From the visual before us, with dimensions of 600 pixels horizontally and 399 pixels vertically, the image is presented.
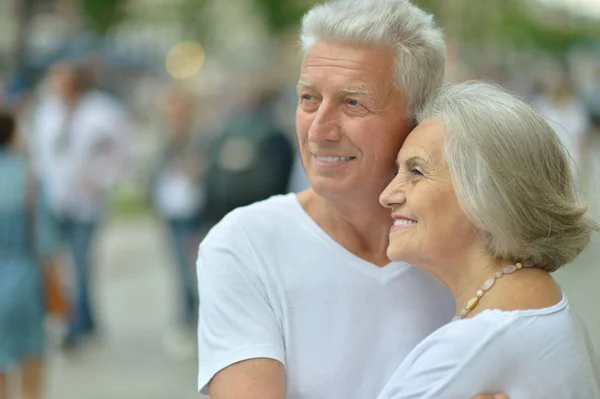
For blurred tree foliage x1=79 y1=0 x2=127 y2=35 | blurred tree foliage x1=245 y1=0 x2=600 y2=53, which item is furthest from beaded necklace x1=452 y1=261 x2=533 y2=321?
blurred tree foliage x1=245 y1=0 x2=600 y2=53

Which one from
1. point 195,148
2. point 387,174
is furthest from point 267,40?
point 387,174

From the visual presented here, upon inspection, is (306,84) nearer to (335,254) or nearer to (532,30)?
(335,254)

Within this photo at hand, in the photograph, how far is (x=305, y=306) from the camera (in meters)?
2.30

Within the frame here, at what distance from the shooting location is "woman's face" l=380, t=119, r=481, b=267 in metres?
2.10

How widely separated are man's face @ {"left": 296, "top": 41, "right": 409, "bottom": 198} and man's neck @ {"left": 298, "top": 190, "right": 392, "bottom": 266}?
0.07 metres

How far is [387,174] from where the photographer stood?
93.0 inches

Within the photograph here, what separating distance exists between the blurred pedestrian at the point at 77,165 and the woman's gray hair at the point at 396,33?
576 centimetres

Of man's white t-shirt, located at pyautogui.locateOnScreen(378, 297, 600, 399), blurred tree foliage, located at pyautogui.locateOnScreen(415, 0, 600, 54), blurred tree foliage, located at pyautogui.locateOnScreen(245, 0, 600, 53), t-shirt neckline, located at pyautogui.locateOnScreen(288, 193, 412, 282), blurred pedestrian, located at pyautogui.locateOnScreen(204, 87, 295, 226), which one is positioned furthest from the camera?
blurred tree foliage, located at pyautogui.locateOnScreen(415, 0, 600, 54)

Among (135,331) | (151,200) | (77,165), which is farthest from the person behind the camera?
(151,200)

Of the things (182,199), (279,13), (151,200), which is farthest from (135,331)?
(279,13)

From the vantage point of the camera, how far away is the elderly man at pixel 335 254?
7.41ft

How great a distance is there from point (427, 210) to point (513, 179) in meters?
0.19

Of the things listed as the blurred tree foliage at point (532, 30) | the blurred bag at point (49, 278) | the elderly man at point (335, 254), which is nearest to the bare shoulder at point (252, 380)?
the elderly man at point (335, 254)

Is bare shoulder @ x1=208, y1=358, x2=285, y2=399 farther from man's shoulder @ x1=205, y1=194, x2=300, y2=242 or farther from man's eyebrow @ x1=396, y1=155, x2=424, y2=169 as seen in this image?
man's eyebrow @ x1=396, y1=155, x2=424, y2=169
